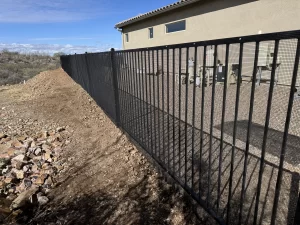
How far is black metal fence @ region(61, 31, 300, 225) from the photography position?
4.90 feet

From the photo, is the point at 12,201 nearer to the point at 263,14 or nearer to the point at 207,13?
the point at 263,14

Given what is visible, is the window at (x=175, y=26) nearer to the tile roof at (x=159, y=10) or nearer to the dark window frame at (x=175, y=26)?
the dark window frame at (x=175, y=26)

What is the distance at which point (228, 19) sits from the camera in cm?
836

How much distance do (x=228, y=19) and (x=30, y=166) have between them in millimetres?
8106

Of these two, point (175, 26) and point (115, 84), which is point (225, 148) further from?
point (175, 26)

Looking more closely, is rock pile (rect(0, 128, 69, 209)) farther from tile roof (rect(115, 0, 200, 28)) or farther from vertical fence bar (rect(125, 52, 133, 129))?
tile roof (rect(115, 0, 200, 28))

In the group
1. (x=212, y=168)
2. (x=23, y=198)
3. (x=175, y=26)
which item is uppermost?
(x=175, y=26)

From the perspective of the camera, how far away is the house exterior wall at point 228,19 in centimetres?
656

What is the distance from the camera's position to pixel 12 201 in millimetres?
2980

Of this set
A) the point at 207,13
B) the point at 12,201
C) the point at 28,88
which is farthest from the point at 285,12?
the point at 28,88

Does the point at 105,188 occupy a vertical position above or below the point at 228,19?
below

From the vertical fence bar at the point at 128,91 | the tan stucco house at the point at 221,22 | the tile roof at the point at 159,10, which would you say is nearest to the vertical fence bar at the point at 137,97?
the vertical fence bar at the point at 128,91

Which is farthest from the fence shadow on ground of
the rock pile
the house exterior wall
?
the house exterior wall

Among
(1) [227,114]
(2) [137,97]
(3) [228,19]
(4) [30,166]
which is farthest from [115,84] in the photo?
(3) [228,19]
